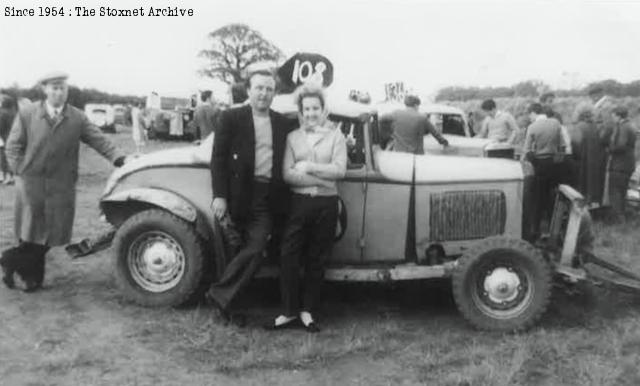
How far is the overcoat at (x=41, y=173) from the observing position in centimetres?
598

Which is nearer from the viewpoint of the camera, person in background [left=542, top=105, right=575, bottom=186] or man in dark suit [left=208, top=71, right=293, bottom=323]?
man in dark suit [left=208, top=71, right=293, bottom=323]

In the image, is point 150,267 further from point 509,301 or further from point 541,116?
point 541,116

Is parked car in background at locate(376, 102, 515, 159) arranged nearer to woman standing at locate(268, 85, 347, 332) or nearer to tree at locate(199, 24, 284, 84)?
woman standing at locate(268, 85, 347, 332)

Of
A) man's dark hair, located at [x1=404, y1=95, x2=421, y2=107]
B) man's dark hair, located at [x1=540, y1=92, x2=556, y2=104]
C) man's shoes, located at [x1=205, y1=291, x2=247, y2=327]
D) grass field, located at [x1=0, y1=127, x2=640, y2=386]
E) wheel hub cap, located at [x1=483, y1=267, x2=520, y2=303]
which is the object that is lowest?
grass field, located at [x1=0, y1=127, x2=640, y2=386]

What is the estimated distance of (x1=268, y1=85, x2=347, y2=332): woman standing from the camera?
17.1 feet

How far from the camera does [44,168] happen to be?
5.98m

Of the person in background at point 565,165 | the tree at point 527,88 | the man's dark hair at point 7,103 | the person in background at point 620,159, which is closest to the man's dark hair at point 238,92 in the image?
the person in background at point 565,165

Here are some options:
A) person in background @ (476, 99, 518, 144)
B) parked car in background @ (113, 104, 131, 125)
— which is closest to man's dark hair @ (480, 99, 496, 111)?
person in background @ (476, 99, 518, 144)

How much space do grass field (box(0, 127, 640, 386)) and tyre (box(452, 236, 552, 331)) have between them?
138mm

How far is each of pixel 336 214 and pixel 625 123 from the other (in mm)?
6855

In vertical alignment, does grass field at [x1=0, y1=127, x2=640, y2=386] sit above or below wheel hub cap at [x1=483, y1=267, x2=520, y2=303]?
below

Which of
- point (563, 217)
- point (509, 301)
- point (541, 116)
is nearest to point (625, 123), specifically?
point (541, 116)

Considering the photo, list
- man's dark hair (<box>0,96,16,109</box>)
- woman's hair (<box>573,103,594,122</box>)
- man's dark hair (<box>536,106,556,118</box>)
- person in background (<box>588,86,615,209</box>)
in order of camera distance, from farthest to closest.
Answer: man's dark hair (<box>0,96,16,109</box>) → person in background (<box>588,86,615,209</box>) → woman's hair (<box>573,103,594,122</box>) → man's dark hair (<box>536,106,556,118</box>)

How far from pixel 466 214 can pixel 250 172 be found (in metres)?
1.68
